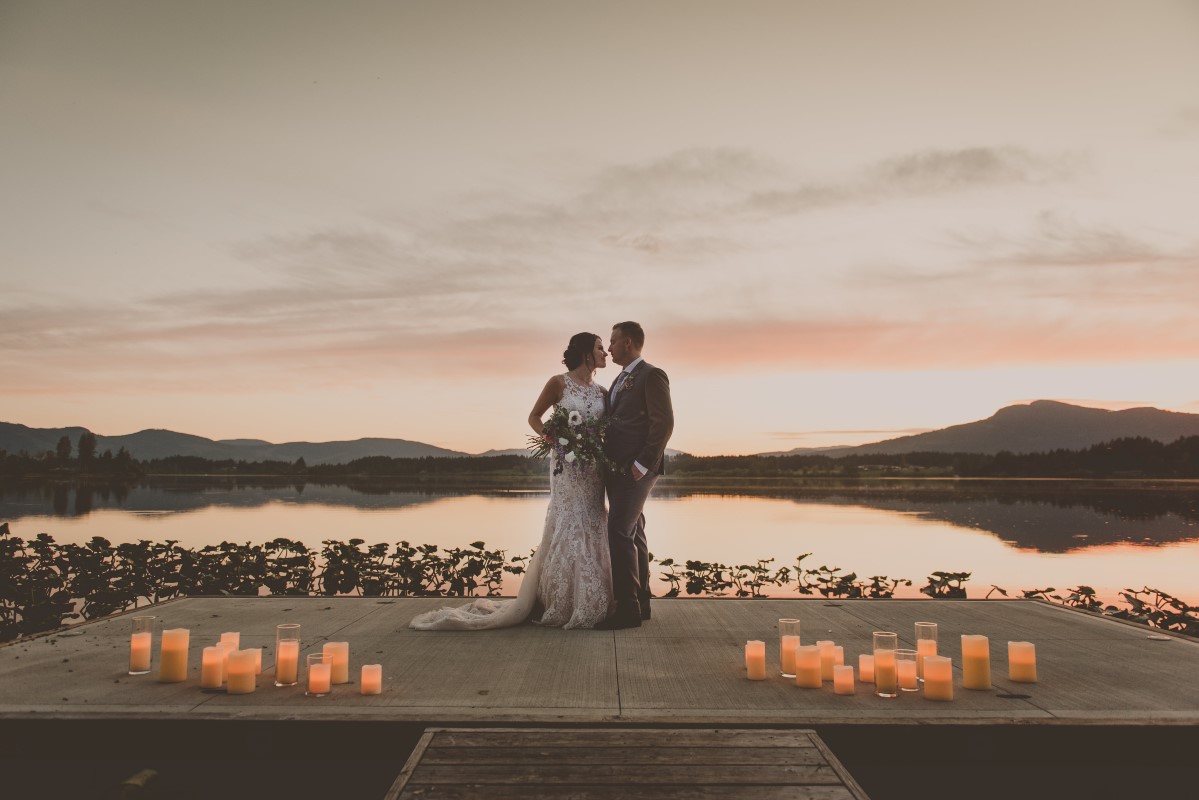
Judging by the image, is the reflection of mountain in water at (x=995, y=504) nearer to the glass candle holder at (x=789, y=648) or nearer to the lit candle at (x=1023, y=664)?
the lit candle at (x=1023, y=664)

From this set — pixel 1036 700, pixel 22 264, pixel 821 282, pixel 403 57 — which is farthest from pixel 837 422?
pixel 22 264

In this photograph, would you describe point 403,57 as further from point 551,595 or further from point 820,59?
point 551,595

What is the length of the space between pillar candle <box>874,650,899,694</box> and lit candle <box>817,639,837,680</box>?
24cm

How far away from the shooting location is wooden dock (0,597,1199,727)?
351cm

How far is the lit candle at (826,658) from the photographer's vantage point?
4117 millimetres

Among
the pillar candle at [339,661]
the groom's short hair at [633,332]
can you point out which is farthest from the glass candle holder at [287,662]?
the groom's short hair at [633,332]

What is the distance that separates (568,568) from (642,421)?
1261 mm

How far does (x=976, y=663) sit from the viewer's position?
159 inches

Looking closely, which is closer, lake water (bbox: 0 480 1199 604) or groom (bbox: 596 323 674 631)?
groom (bbox: 596 323 674 631)

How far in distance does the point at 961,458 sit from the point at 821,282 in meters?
20.0

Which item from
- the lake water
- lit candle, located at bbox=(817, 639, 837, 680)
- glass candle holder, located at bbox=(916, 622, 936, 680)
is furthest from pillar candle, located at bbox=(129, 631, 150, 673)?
the lake water

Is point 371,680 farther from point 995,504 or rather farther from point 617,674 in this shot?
point 995,504

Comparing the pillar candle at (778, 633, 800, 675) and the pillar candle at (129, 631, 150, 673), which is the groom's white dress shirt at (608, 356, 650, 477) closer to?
the pillar candle at (778, 633, 800, 675)

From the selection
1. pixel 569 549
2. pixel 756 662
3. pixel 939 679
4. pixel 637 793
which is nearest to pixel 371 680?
pixel 637 793
